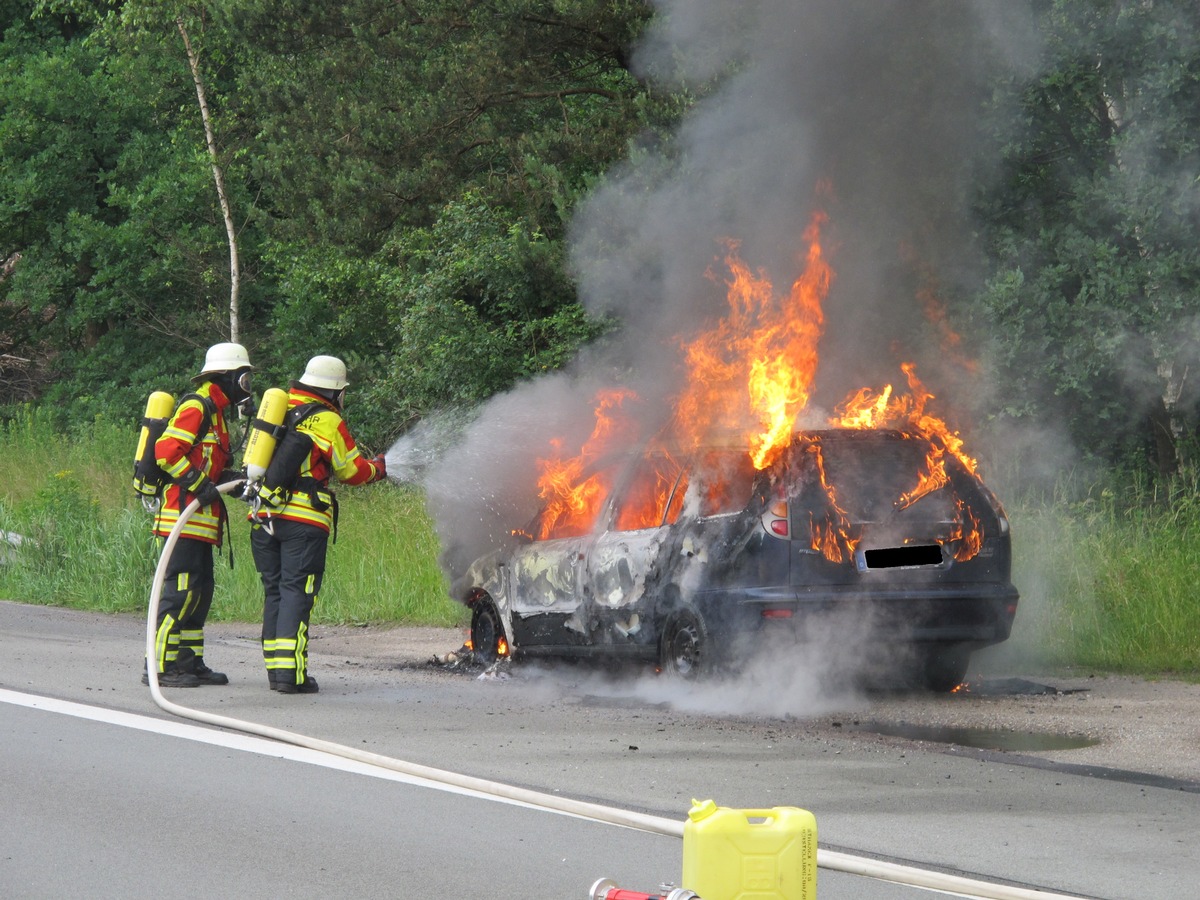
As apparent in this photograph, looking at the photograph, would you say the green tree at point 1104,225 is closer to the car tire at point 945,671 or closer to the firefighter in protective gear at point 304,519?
the car tire at point 945,671

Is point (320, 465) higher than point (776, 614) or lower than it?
higher

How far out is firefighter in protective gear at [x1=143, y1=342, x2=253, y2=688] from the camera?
9516 mm

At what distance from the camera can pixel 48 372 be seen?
3566 centimetres

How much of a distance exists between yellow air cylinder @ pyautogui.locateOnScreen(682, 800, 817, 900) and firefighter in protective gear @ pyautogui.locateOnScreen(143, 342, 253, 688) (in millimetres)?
6517

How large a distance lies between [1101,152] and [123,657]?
9202 mm

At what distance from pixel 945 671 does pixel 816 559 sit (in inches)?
45.4

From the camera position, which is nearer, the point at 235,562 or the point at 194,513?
the point at 194,513

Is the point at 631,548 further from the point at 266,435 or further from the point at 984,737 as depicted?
the point at 984,737

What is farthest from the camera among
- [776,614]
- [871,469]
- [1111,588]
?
[1111,588]

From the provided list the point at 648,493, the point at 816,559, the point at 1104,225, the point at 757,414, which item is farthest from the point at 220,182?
the point at 816,559

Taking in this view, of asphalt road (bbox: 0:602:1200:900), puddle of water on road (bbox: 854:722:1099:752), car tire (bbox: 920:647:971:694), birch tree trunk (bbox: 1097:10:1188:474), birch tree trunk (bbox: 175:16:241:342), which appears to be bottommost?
asphalt road (bbox: 0:602:1200:900)

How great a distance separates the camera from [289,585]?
30.0 feet

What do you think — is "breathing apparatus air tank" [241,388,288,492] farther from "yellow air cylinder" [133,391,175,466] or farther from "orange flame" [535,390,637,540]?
"orange flame" [535,390,637,540]

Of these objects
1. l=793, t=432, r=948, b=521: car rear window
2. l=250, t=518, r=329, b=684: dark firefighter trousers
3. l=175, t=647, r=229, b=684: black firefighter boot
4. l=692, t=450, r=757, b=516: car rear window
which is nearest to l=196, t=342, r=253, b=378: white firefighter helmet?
l=250, t=518, r=329, b=684: dark firefighter trousers
